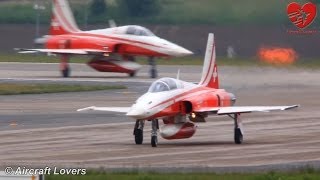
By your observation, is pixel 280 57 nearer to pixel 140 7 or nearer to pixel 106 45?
pixel 106 45

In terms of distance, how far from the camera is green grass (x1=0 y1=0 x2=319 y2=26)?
176ft

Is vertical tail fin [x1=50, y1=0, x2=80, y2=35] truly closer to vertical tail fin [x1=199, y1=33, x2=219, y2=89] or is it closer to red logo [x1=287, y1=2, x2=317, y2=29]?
red logo [x1=287, y1=2, x2=317, y2=29]

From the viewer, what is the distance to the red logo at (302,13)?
5472 cm

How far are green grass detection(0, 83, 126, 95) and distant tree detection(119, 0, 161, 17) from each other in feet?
37.1

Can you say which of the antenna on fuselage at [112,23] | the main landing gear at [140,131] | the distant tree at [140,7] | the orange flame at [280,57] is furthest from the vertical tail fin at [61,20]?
the main landing gear at [140,131]

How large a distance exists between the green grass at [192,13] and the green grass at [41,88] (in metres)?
5.81

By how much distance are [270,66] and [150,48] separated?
18900mm

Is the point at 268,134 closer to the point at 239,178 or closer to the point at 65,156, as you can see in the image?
the point at 65,156

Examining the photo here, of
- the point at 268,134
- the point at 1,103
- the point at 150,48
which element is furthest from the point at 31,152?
the point at 150,48

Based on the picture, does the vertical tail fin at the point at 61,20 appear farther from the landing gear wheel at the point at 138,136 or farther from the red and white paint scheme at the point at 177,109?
the landing gear wheel at the point at 138,136

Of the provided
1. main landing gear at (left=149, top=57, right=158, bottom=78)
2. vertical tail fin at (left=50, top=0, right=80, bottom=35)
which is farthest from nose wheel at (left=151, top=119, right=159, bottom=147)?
vertical tail fin at (left=50, top=0, right=80, bottom=35)

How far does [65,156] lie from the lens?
1119 inches

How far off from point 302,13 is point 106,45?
11.8 m

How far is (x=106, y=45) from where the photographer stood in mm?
65062
